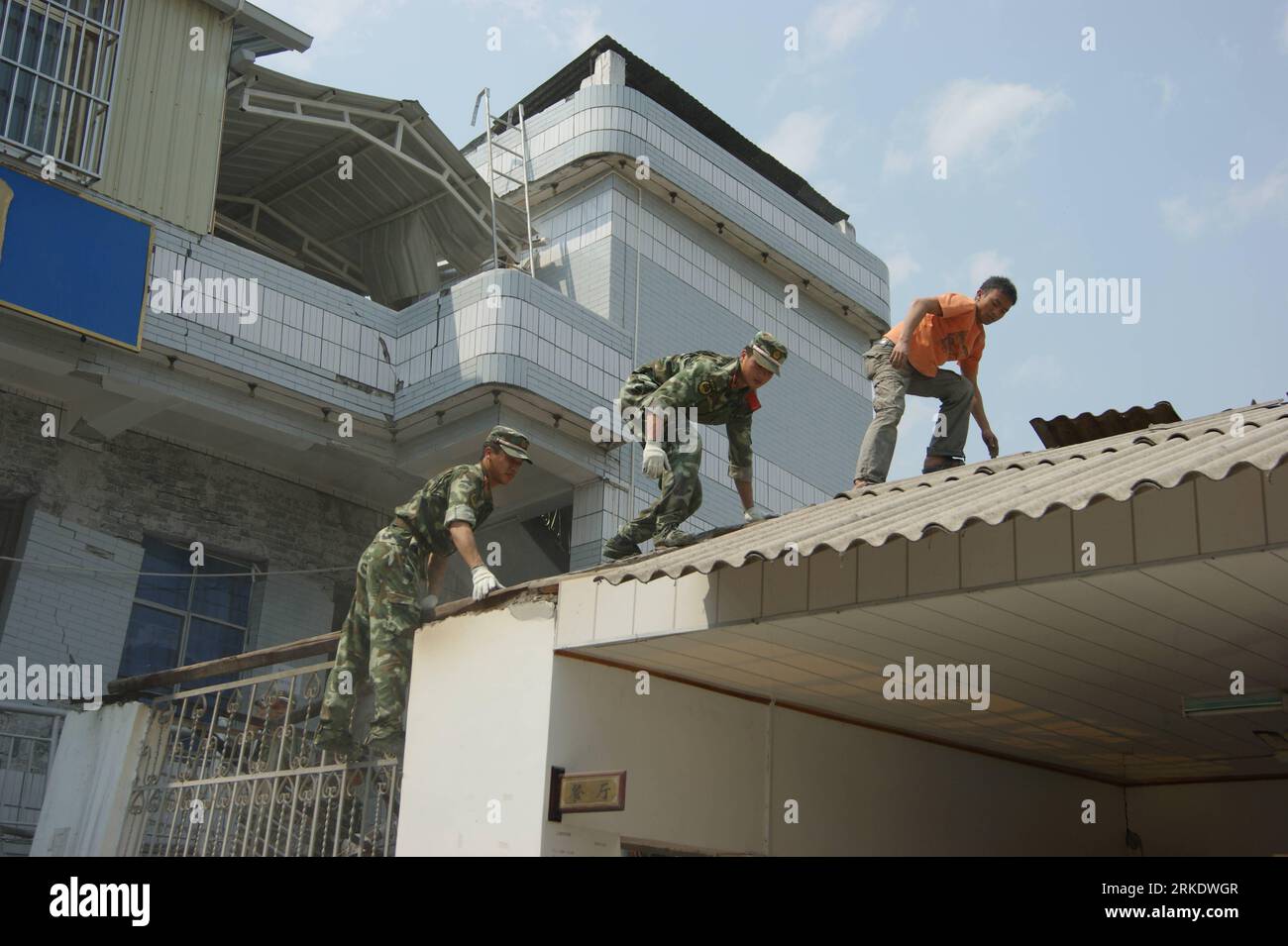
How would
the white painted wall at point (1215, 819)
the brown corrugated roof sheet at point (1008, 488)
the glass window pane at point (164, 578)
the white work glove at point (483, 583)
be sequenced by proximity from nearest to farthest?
1. the brown corrugated roof sheet at point (1008, 488)
2. the white work glove at point (483, 583)
3. the white painted wall at point (1215, 819)
4. the glass window pane at point (164, 578)

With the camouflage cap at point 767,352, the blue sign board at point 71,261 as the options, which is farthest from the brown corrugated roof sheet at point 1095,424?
the blue sign board at point 71,261

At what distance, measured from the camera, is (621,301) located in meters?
16.3

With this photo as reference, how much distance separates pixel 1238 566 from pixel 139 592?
1138 centimetres

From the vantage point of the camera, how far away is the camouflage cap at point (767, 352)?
8.82 metres

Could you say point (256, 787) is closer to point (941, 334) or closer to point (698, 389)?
point (698, 389)

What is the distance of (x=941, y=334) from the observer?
9.46 metres

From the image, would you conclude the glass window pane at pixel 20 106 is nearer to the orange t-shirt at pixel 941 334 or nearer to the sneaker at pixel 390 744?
the sneaker at pixel 390 744

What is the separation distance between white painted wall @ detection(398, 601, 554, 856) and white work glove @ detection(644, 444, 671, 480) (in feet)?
5.17

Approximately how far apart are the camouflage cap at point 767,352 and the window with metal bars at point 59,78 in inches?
276

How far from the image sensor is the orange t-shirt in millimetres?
9391

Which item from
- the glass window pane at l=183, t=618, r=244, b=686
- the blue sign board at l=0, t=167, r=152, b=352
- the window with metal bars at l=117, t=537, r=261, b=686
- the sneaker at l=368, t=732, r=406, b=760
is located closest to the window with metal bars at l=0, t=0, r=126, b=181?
the blue sign board at l=0, t=167, r=152, b=352

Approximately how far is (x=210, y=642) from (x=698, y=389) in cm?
757

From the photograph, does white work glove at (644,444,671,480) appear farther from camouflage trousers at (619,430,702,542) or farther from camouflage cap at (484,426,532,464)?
camouflage cap at (484,426,532,464)
